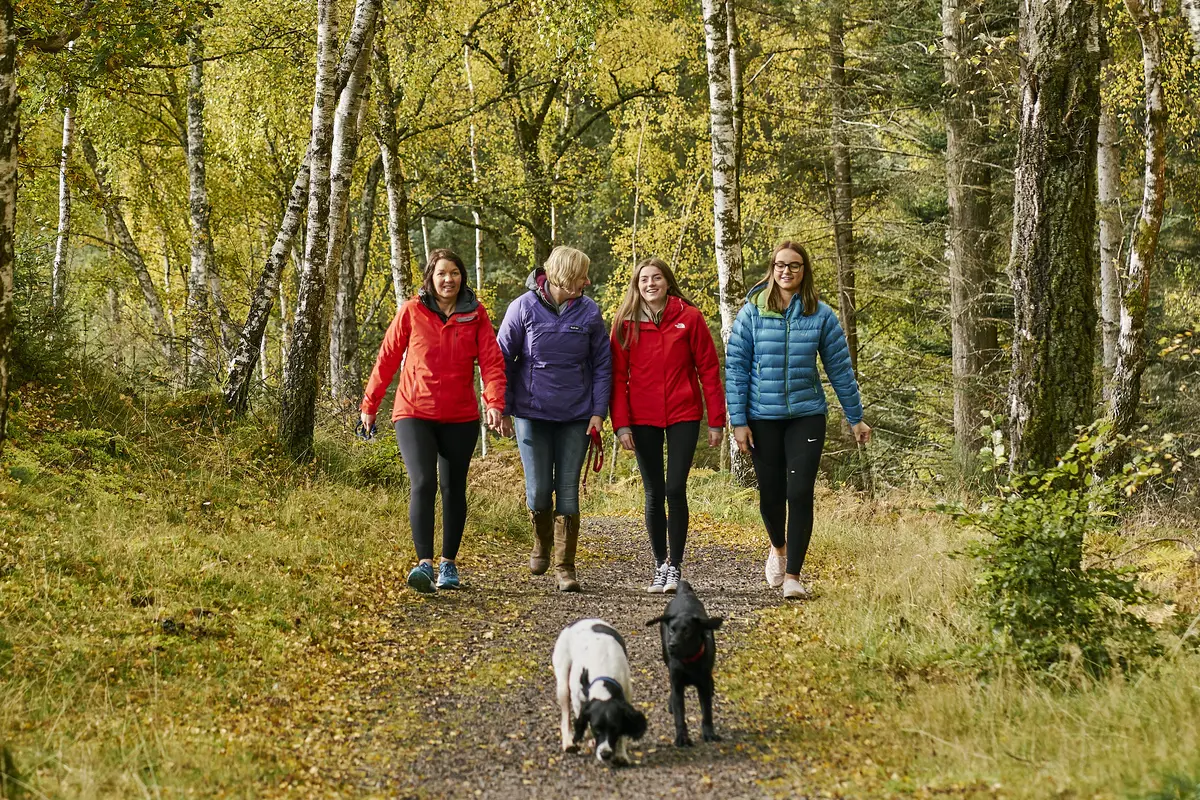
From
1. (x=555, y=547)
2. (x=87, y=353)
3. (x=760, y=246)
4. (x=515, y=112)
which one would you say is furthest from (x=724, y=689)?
(x=760, y=246)

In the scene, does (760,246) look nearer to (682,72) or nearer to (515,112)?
(682,72)

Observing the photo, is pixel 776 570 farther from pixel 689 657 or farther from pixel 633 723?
pixel 633 723

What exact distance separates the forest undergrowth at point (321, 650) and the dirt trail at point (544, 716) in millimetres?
91

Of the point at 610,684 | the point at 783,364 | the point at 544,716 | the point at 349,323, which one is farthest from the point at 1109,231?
the point at 349,323

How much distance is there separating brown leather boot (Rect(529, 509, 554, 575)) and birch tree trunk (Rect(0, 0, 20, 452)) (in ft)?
11.1

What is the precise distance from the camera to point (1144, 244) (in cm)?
1009

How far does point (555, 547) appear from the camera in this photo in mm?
6770

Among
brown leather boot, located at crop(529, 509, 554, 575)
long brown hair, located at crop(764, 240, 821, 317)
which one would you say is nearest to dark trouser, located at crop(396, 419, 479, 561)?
brown leather boot, located at crop(529, 509, 554, 575)

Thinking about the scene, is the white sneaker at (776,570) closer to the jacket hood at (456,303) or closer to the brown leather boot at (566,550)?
the brown leather boot at (566,550)

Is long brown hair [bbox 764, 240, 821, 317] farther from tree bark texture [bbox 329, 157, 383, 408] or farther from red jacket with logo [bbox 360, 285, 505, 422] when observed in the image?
tree bark texture [bbox 329, 157, 383, 408]

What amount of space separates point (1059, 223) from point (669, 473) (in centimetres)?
284

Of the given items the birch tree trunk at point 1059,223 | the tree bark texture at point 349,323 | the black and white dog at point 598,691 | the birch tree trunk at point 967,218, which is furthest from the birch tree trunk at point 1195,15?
the tree bark texture at point 349,323

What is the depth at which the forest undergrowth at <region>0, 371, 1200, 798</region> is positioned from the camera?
3.48 metres

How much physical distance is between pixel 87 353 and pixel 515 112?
1205 cm
